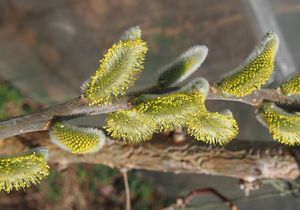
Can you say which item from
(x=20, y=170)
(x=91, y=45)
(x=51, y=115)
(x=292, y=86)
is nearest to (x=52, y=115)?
(x=51, y=115)

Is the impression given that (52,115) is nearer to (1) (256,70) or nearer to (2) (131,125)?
(2) (131,125)

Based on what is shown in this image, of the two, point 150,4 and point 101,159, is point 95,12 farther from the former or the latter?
point 101,159

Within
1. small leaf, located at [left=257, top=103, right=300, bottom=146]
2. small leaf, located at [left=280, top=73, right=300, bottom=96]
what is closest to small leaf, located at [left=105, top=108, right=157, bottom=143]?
small leaf, located at [left=257, top=103, right=300, bottom=146]

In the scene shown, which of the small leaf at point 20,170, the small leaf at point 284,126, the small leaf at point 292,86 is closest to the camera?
the small leaf at point 20,170

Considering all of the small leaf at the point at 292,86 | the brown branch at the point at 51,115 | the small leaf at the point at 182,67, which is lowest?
the small leaf at the point at 292,86

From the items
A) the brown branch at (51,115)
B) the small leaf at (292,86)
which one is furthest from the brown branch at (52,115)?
the small leaf at (292,86)

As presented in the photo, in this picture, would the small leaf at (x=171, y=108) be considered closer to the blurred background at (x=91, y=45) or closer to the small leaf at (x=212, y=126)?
the small leaf at (x=212, y=126)
